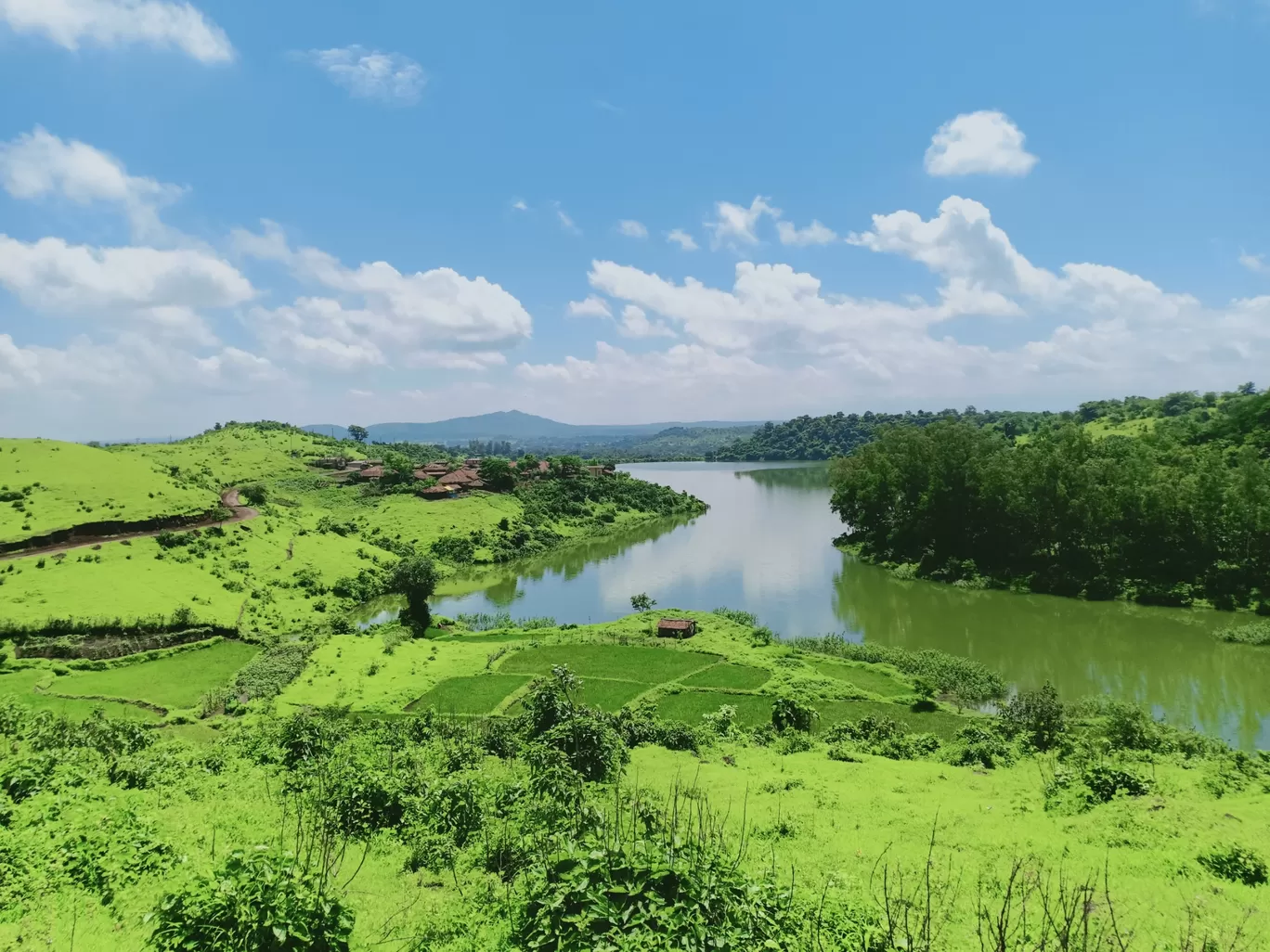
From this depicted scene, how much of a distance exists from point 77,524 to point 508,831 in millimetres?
46976

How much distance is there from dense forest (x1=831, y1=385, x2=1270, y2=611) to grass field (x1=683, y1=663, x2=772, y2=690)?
2585cm

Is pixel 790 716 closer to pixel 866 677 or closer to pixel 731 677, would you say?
pixel 731 677

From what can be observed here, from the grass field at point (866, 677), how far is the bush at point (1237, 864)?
16709 mm

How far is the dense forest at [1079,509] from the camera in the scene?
1512 inches

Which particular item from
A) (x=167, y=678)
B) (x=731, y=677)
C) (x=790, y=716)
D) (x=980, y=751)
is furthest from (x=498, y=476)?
(x=980, y=751)

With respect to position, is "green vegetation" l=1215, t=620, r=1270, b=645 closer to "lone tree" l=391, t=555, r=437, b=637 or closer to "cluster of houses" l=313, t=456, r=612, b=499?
"lone tree" l=391, t=555, r=437, b=637

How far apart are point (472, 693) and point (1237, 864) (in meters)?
24.1

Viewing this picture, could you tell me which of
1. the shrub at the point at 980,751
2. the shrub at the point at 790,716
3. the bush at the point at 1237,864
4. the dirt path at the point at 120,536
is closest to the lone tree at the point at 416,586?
the dirt path at the point at 120,536

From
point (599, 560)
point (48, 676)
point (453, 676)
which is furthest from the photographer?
point (599, 560)

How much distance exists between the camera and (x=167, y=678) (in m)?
28.9

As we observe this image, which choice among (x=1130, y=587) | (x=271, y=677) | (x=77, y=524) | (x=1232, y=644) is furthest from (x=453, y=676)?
(x=1130, y=587)

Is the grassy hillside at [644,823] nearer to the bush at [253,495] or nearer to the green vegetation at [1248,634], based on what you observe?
the green vegetation at [1248,634]

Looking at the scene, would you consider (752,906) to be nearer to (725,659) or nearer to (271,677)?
(725,659)

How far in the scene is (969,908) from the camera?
348 inches
